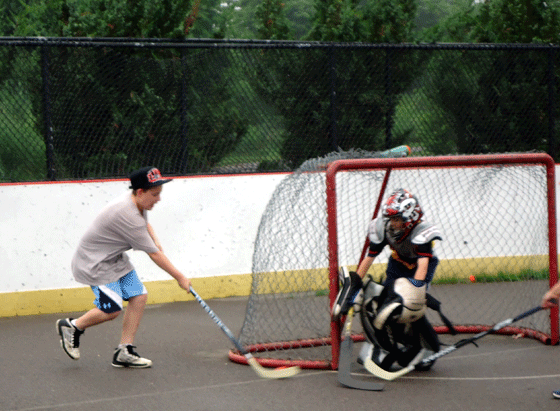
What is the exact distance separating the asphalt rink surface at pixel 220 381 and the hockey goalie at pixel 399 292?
207mm

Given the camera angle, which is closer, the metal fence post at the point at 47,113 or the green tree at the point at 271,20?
the metal fence post at the point at 47,113

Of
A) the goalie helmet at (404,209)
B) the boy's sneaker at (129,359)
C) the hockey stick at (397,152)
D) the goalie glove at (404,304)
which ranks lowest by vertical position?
the boy's sneaker at (129,359)

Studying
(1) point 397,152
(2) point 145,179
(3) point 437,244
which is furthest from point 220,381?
(3) point 437,244

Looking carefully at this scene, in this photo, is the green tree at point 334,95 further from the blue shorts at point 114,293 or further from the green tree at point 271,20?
the green tree at point 271,20

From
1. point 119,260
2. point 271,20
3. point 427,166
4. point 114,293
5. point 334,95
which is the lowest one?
point 114,293

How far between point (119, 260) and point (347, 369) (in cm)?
186

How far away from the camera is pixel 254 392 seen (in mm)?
5070

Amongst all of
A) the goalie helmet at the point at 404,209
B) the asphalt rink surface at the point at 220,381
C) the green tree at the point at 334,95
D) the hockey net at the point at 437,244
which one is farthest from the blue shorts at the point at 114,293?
the green tree at the point at 334,95

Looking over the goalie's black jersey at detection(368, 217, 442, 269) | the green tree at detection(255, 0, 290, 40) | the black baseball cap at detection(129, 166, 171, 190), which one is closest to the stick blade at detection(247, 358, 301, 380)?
the goalie's black jersey at detection(368, 217, 442, 269)

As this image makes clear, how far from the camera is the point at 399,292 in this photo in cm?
537

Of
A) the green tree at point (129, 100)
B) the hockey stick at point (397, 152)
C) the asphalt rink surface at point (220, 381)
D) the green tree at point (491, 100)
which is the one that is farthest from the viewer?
the green tree at point (491, 100)

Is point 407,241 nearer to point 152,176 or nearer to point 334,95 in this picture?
point 152,176

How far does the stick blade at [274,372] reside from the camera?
540 centimetres

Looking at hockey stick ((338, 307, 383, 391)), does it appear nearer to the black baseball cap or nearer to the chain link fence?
the black baseball cap
